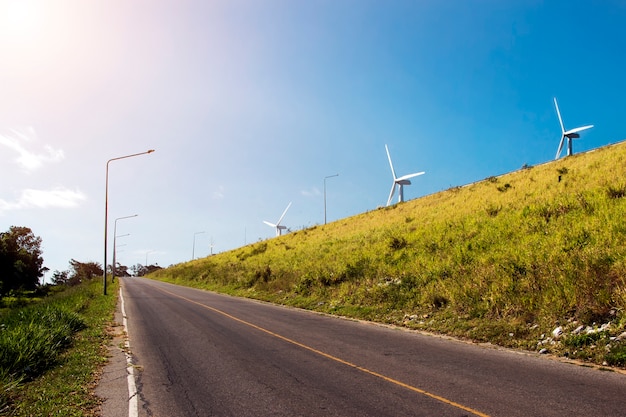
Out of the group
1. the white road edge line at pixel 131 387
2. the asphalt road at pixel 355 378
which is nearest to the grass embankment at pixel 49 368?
the white road edge line at pixel 131 387

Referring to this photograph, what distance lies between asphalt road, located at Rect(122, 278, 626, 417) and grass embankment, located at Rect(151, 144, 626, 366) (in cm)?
179

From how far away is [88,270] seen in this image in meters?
133

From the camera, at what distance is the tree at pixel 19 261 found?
206 ft

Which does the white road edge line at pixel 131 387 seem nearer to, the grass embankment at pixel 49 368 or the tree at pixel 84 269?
the grass embankment at pixel 49 368

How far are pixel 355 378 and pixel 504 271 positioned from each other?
8628 millimetres

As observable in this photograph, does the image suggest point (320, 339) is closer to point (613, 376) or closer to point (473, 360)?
point (473, 360)

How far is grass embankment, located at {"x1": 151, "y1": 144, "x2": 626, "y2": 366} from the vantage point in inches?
394

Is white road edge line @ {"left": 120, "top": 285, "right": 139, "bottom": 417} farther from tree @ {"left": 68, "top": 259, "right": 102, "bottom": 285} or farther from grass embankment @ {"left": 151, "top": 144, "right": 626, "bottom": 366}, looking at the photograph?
tree @ {"left": 68, "top": 259, "right": 102, "bottom": 285}

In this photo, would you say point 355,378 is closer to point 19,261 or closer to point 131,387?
point 131,387

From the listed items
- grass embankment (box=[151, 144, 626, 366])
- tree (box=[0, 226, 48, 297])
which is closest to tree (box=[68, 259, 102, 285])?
tree (box=[0, 226, 48, 297])

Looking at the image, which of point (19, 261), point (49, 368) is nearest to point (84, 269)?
point (19, 261)

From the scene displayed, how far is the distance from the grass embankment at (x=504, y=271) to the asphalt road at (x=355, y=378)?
1789 millimetres

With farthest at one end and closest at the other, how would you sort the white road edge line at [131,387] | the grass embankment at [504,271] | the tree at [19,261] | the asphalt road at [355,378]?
the tree at [19,261], the grass embankment at [504,271], the white road edge line at [131,387], the asphalt road at [355,378]

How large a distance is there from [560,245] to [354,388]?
35.5 feet
